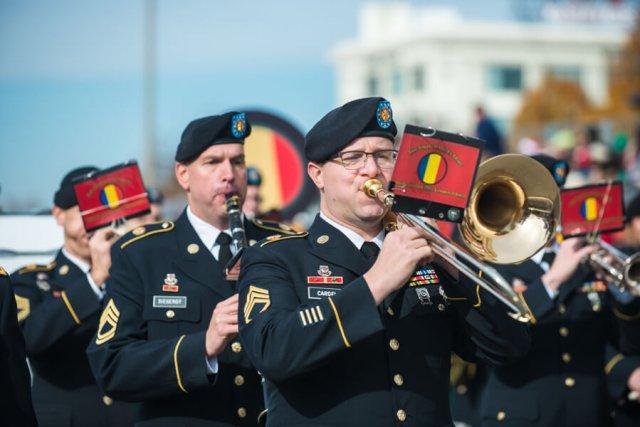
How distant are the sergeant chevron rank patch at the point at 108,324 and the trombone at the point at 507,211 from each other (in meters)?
1.57

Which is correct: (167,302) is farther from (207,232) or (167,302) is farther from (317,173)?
(317,173)

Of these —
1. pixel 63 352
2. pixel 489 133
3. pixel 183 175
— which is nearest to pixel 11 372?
pixel 183 175

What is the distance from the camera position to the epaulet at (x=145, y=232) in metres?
5.84

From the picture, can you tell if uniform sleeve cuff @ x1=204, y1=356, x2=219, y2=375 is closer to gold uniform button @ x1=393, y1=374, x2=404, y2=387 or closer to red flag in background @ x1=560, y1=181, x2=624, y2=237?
gold uniform button @ x1=393, y1=374, x2=404, y2=387

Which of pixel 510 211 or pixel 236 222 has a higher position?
pixel 510 211

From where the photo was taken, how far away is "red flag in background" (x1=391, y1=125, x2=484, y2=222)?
13.8 ft

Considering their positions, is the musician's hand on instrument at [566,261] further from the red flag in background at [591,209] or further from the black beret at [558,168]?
the black beret at [558,168]

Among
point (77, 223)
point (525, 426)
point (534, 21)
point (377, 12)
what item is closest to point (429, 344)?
point (525, 426)

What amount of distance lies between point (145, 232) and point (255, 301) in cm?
154

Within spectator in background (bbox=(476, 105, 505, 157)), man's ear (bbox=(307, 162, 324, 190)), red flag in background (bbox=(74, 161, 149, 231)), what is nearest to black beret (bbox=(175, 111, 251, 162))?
red flag in background (bbox=(74, 161, 149, 231))

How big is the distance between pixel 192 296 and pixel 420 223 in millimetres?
1662

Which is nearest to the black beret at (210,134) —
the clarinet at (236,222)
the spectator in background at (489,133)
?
the clarinet at (236,222)

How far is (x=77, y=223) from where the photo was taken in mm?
7238

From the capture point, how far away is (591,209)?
6883 millimetres
